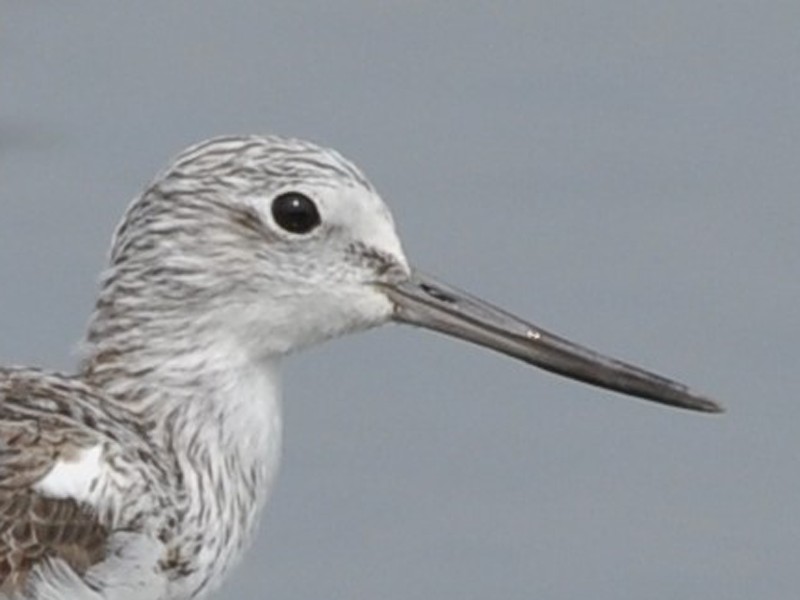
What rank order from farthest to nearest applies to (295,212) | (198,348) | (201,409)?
(201,409) → (198,348) → (295,212)

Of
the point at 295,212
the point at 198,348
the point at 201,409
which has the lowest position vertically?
the point at 201,409

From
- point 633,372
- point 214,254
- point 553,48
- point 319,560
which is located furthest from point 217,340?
point 553,48

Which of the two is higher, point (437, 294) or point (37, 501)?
point (437, 294)

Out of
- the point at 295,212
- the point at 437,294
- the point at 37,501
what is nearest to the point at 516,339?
the point at 437,294

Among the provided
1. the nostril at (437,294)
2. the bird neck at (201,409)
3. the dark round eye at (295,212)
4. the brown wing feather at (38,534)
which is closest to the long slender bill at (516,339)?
the nostril at (437,294)

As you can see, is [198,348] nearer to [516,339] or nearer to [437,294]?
[437,294]

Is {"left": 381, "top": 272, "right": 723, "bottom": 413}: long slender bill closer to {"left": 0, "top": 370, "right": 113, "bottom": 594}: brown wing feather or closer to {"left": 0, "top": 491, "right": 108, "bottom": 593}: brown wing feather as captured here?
{"left": 0, "top": 370, "right": 113, "bottom": 594}: brown wing feather

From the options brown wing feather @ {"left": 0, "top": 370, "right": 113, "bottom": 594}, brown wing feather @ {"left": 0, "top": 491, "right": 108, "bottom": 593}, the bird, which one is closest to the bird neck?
the bird

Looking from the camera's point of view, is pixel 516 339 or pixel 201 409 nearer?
pixel 201 409
